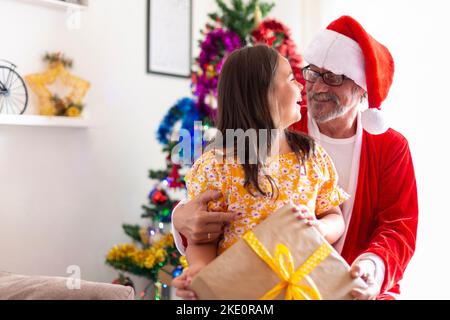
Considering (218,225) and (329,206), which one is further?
(329,206)

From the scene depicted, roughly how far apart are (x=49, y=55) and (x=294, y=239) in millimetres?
2040

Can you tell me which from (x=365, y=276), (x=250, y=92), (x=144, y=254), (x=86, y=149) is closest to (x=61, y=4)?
(x=86, y=149)

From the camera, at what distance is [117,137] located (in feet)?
10.6

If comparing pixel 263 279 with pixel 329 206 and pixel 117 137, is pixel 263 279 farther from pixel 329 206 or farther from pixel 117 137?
pixel 117 137

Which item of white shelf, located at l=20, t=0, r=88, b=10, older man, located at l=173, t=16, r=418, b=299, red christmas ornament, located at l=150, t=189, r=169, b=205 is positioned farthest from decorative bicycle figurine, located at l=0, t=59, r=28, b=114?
older man, located at l=173, t=16, r=418, b=299

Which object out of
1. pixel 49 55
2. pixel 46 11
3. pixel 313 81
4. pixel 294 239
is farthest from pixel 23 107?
pixel 294 239

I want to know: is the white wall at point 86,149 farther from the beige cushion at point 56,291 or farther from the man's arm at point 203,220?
the man's arm at point 203,220

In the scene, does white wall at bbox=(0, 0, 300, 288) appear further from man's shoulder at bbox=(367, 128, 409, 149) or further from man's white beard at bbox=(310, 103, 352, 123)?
man's shoulder at bbox=(367, 128, 409, 149)

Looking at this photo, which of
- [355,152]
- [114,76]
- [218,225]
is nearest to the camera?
[218,225]

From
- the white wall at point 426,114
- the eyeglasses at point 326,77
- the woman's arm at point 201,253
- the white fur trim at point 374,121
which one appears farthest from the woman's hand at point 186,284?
the white wall at point 426,114

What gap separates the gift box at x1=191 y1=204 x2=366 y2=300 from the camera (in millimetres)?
1152

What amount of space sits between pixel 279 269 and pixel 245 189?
0.33 m

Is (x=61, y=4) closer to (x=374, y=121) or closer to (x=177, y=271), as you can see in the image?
(x=177, y=271)

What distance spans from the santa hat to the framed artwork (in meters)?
1.60
